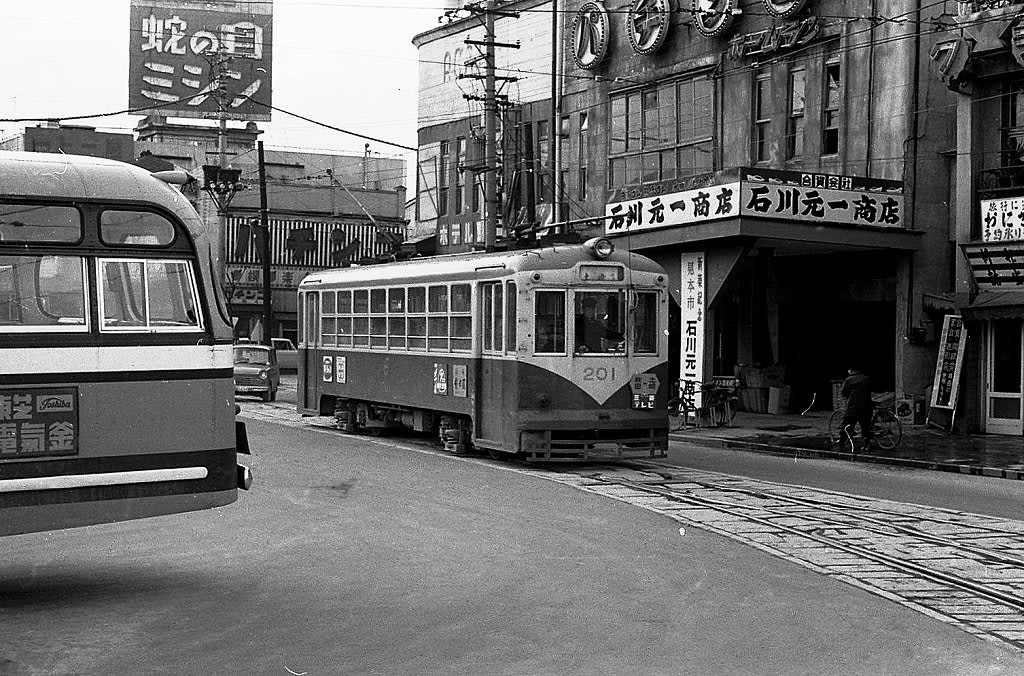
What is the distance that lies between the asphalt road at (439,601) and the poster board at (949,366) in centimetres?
1303

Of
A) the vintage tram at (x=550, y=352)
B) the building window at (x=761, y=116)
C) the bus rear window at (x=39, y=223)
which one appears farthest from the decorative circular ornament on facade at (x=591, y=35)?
the bus rear window at (x=39, y=223)

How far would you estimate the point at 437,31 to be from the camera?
151 ft

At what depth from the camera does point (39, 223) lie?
354 inches

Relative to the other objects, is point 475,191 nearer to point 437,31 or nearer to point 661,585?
point 437,31

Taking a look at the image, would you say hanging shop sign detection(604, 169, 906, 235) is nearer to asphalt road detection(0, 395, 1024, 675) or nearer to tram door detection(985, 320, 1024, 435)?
tram door detection(985, 320, 1024, 435)

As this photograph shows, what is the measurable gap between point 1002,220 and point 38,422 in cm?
1970

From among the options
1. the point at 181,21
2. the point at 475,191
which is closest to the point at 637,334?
the point at 475,191

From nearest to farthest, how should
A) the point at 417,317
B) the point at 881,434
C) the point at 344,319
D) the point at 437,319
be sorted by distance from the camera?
the point at 437,319 < the point at 417,317 < the point at 881,434 < the point at 344,319

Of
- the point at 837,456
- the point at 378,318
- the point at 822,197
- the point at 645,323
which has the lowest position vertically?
the point at 837,456

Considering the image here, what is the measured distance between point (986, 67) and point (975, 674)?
19087mm

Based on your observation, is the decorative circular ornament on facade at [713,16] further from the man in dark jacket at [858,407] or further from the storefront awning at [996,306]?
the man in dark jacket at [858,407]

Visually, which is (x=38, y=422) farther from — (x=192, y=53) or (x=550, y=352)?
(x=192, y=53)

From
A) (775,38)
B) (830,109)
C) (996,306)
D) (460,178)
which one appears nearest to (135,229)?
(996,306)

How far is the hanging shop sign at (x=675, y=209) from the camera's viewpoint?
85.1ft
